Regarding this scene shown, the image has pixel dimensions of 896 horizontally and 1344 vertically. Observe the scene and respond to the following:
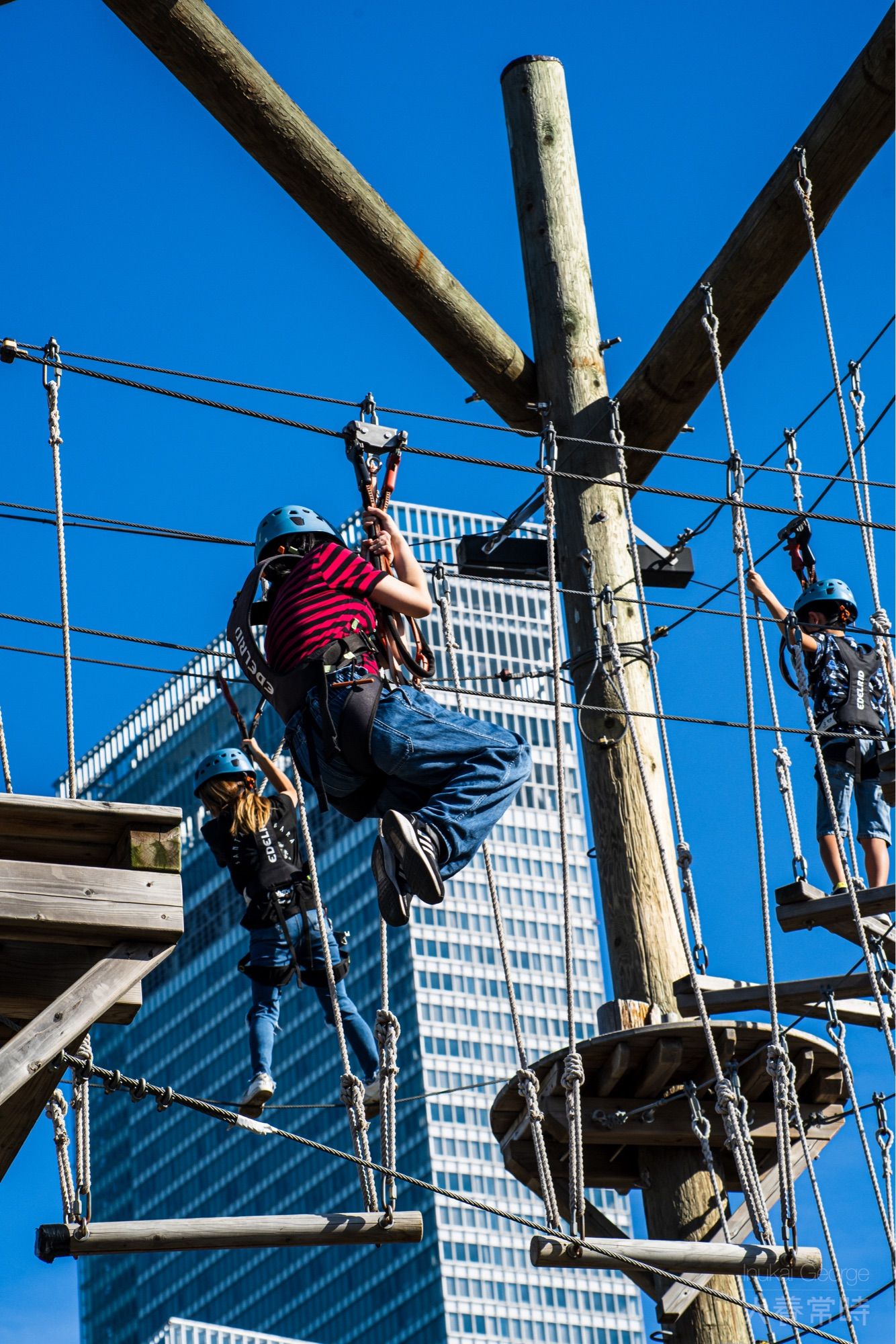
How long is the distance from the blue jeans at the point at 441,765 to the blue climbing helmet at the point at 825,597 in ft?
12.7

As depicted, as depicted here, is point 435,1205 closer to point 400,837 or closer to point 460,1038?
point 460,1038

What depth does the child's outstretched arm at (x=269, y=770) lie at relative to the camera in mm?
8391

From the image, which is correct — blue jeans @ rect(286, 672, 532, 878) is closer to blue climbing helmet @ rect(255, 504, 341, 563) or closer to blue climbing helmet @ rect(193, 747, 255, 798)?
blue climbing helmet @ rect(255, 504, 341, 563)

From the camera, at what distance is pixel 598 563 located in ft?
28.3

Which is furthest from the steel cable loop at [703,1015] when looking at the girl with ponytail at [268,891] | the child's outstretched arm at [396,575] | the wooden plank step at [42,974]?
the wooden plank step at [42,974]

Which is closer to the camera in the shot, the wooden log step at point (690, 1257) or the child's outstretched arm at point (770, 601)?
the wooden log step at point (690, 1257)

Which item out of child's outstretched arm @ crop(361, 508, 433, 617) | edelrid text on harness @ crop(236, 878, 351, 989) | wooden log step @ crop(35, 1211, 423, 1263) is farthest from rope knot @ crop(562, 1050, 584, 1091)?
edelrid text on harness @ crop(236, 878, 351, 989)

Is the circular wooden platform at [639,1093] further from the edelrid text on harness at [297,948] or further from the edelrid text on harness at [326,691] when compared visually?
the edelrid text on harness at [326,691]

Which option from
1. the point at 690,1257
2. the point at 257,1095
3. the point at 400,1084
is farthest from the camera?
the point at 400,1084

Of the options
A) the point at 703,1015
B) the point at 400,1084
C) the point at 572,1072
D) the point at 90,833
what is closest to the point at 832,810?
the point at 703,1015

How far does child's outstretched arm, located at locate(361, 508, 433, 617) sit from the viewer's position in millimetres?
6457

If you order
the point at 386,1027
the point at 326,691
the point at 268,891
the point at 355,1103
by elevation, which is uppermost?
the point at 268,891

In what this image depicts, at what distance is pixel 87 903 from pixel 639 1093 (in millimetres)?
3366

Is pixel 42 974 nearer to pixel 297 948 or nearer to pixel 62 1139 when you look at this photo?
pixel 62 1139
